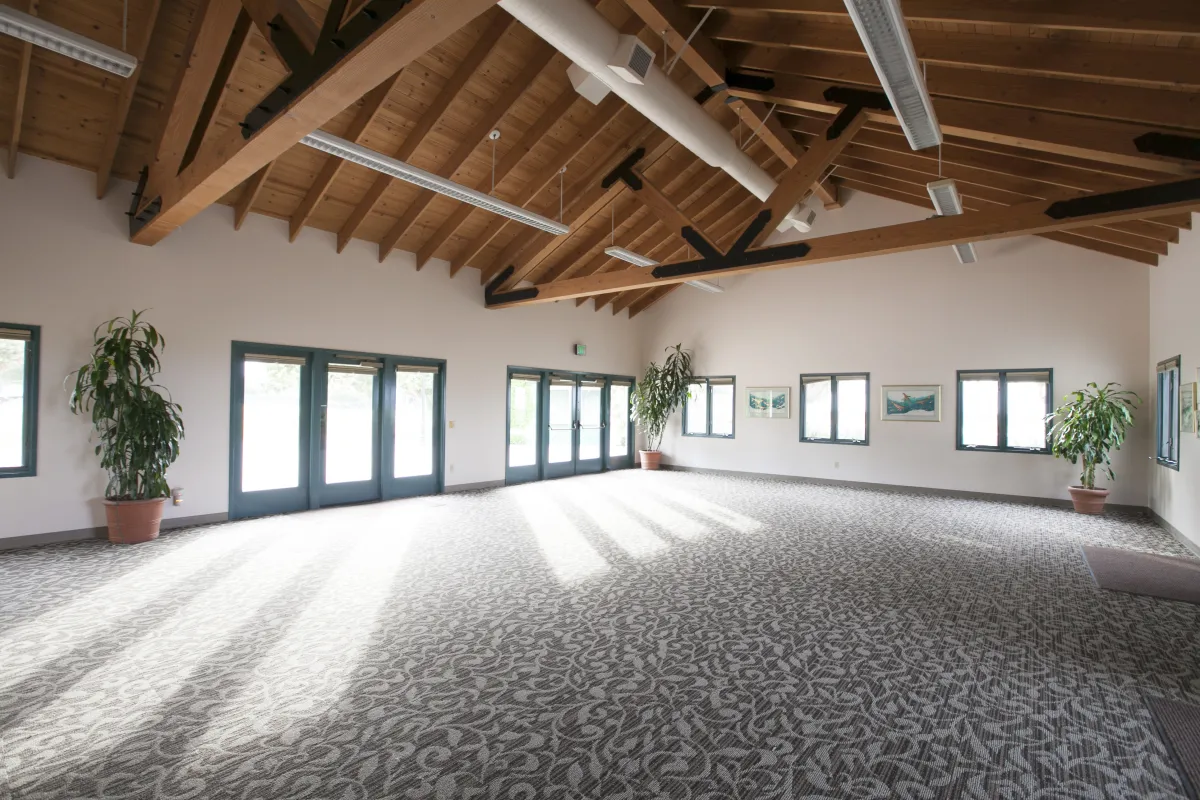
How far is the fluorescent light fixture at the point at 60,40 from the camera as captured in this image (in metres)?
3.27

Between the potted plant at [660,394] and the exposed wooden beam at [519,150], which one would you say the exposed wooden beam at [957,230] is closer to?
the exposed wooden beam at [519,150]

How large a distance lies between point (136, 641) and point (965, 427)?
10.3 metres

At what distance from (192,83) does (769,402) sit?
957cm

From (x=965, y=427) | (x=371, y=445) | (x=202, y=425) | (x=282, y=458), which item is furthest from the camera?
(x=965, y=427)

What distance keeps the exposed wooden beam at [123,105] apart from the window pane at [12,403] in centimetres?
171

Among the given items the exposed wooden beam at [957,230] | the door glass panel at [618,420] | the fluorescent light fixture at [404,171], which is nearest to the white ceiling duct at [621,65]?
the exposed wooden beam at [957,230]

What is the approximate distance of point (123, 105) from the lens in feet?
16.4

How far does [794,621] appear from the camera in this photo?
3906 mm

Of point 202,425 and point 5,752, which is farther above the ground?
point 202,425

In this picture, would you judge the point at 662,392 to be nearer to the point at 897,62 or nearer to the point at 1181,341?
the point at 1181,341

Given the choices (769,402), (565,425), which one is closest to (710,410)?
(769,402)

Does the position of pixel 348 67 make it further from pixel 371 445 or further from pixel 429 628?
pixel 371 445

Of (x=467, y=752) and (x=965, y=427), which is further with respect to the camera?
(x=965, y=427)

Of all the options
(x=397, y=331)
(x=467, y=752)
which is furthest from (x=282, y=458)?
(x=467, y=752)
